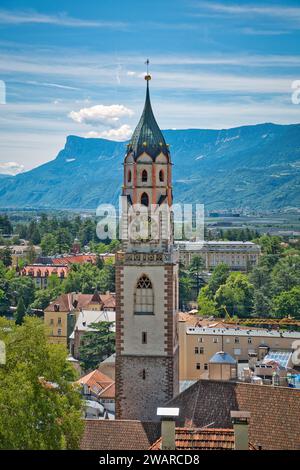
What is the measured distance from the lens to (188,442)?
1775 centimetres

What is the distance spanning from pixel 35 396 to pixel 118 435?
3875mm

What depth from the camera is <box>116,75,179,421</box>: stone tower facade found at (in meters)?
26.0

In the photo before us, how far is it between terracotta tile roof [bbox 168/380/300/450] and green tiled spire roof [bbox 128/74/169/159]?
24.5 feet

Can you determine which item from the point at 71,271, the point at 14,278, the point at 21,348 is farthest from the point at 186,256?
the point at 21,348

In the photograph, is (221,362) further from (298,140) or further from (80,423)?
(298,140)

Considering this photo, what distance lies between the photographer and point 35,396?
19.5 metres

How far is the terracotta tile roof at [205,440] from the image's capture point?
1748 centimetres

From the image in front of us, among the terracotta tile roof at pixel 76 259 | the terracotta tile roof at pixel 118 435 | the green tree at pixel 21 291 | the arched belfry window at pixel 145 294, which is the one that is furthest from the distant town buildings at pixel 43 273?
the terracotta tile roof at pixel 118 435

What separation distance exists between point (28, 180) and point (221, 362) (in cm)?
15590

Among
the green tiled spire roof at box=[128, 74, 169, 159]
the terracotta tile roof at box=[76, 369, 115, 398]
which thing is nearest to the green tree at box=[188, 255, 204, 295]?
the terracotta tile roof at box=[76, 369, 115, 398]

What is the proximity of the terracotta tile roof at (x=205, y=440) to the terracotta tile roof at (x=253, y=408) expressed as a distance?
3.54 m

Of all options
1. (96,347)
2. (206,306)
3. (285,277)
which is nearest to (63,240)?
(285,277)

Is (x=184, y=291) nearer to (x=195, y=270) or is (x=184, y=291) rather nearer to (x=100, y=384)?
(x=195, y=270)

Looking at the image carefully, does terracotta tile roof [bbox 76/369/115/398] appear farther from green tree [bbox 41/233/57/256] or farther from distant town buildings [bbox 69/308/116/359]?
green tree [bbox 41/233/57/256]
